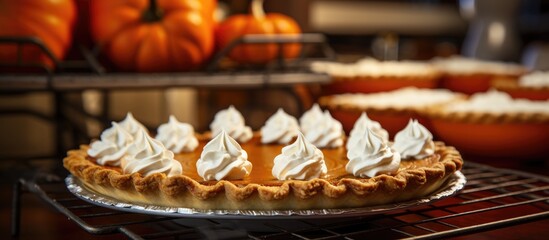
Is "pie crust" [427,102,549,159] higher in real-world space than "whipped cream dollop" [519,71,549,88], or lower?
lower

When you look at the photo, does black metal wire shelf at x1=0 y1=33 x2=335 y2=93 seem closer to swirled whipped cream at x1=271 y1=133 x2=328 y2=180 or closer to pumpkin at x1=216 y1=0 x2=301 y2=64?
pumpkin at x1=216 y1=0 x2=301 y2=64

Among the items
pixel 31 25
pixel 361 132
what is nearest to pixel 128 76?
pixel 31 25

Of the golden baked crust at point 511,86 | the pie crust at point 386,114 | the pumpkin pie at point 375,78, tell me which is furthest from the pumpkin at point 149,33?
the golden baked crust at point 511,86

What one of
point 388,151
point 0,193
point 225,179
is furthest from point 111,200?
point 0,193

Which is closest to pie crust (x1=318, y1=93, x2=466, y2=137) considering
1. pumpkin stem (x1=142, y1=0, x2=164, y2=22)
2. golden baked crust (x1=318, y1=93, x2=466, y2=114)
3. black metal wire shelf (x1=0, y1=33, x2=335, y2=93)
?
golden baked crust (x1=318, y1=93, x2=466, y2=114)

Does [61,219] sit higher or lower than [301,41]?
lower

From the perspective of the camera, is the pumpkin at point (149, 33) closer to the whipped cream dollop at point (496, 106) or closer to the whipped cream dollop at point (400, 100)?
the whipped cream dollop at point (400, 100)

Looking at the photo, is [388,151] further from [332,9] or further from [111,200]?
[332,9]
